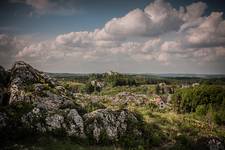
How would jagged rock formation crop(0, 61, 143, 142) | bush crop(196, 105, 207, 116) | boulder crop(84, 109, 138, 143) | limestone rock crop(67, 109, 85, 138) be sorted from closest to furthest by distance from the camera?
jagged rock formation crop(0, 61, 143, 142), limestone rock crop(67, 109, 85, 138), boulder crop(84, 109, 138, 143), bush crop(196, 105, 207, 116)

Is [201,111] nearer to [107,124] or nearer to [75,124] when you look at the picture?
[107,124]

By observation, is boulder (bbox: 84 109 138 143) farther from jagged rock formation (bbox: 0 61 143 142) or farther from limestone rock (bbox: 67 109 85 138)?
limestone rock (bbox: 67 109 85 138)

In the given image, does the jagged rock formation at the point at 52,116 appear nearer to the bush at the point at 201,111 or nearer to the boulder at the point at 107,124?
the boulder at the point at 107,124

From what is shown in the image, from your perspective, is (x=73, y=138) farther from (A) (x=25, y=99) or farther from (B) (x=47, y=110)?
(A) (x=25, y=99)

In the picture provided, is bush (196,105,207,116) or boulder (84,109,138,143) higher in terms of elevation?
boulder (84,109,138,143)

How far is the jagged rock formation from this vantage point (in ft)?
118

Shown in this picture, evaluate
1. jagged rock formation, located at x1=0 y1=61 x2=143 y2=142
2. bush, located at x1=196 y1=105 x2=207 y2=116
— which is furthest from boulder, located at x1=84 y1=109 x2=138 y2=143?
bush, located at x1=196 y1=105 x2=207 y2=116

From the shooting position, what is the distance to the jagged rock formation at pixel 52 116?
3609cm

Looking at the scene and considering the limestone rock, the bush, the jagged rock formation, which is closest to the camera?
the jagged rock formation

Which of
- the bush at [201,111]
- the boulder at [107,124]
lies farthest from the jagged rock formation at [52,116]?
the bush at [201,111]

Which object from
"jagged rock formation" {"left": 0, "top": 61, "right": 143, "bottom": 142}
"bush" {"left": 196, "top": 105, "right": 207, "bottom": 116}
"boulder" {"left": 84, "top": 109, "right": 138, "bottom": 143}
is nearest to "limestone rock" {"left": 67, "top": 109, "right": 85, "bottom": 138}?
"jagged rock formation" {"left": 0, "top": 61, "right": 143, "bottom": 142}

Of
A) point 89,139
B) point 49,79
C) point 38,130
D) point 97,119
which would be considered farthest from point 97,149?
point 49,79

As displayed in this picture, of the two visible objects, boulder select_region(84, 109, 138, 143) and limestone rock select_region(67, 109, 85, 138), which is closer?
limestone rock select_region(67, 109, 85, 138)

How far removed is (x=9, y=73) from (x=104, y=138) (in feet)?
79.8
